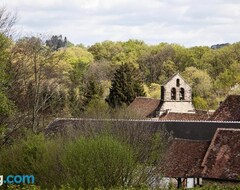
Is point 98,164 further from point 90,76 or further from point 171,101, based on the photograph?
point 90,76

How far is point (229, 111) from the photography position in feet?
126

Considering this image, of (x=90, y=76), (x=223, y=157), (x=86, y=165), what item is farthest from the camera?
(x=90, y=76)

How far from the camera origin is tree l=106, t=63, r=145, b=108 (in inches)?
2421

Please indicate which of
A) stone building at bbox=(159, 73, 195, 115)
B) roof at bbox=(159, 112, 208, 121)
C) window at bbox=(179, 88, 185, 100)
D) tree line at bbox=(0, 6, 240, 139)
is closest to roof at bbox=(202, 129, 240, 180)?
tree line at bbox=(0, 6, 240, 139)

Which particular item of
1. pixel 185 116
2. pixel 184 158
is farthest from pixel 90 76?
pixel 184 158

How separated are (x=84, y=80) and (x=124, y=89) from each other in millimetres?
23283

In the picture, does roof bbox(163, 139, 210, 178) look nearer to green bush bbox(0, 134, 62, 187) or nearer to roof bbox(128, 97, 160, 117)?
green bush bbox(0, 134, 62, 187)

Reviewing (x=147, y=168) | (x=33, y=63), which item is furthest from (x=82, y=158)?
(x=33, y=63)

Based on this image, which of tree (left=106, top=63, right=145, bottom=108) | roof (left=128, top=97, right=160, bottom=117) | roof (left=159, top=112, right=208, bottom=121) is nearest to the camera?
roof (left=159, top=112, right=208, bottom=121)

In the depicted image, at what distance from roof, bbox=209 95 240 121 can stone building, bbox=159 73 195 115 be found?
15048mm

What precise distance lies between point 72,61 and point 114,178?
7829cm

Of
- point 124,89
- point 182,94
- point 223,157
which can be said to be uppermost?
point 124,89

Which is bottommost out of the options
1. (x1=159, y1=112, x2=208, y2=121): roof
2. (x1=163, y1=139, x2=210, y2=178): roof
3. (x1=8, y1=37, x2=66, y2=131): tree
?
(x1=163, y1=139, x2=210, y2=178): roof

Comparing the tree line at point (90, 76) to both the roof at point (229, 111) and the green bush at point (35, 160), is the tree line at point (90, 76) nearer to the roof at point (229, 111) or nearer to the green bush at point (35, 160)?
the green bush at point (35, 160)
